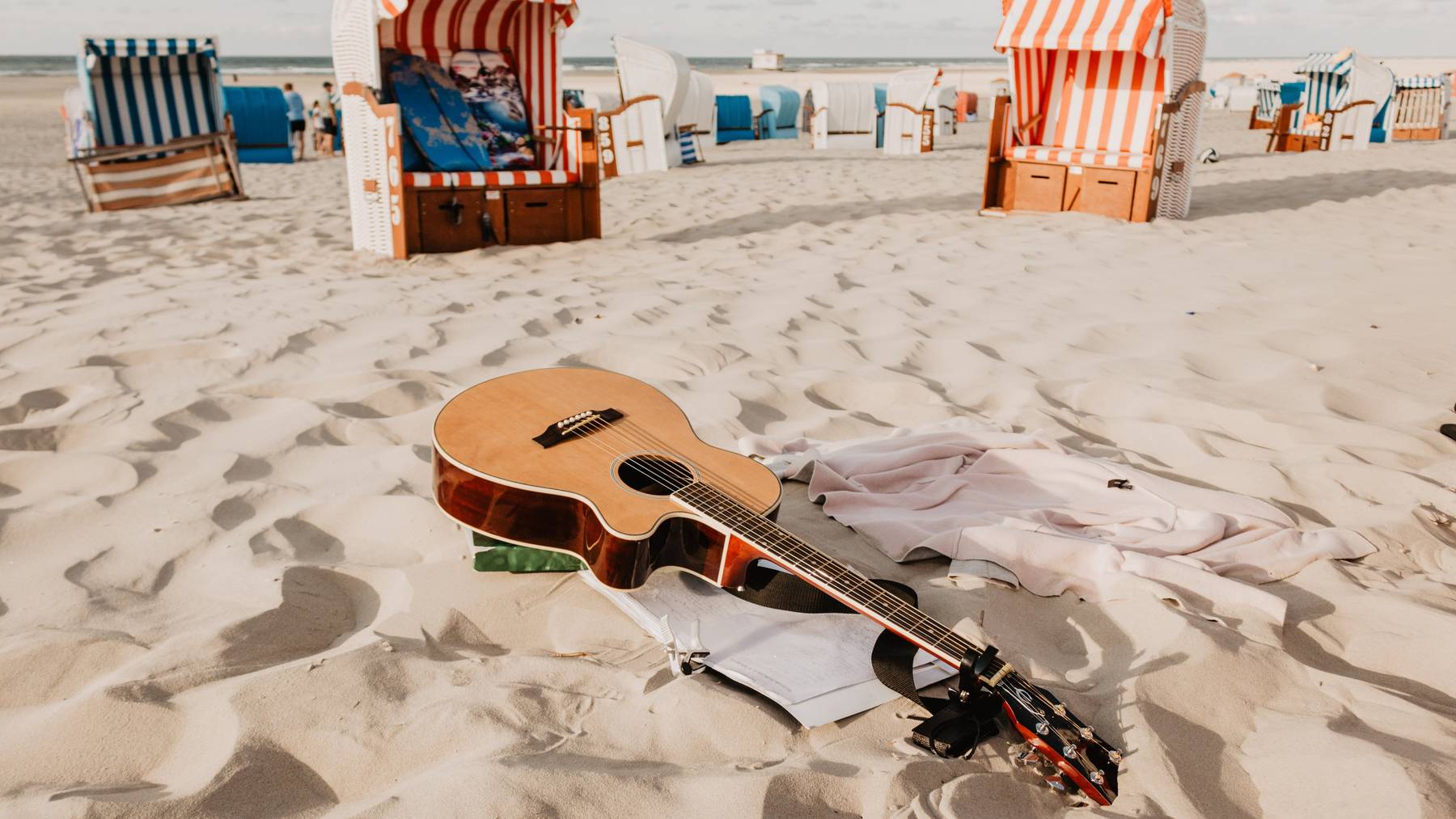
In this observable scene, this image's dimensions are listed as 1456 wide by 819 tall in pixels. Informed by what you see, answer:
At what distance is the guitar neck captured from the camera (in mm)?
1516

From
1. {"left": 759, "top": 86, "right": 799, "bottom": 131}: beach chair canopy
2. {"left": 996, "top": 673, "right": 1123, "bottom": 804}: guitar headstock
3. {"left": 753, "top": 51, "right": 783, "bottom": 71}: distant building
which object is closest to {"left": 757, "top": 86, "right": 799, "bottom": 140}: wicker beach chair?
{"left": 759, "top": 86, "right": 799, "bottom": 131}: beach chair canopy

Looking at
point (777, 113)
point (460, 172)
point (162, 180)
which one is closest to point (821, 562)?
point (460, 172)

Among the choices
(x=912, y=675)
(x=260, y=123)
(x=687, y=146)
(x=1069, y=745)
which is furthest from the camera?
(x=260, y=123)

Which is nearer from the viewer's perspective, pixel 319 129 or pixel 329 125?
pixel 329 125

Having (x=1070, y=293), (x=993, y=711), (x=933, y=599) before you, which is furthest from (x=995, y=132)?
(x=993, y=711)

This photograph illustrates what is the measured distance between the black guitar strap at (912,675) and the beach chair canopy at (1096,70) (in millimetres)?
6132

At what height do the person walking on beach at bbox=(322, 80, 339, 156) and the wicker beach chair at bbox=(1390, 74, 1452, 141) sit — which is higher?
the wicker beach chair at bbox=(1390, 74, 1452, 141)

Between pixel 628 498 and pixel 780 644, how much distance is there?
0.39 metres

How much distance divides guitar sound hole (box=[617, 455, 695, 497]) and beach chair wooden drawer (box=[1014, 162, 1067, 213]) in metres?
6.27

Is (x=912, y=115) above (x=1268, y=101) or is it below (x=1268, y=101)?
below

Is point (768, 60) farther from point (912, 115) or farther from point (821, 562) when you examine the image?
point (821, 562)

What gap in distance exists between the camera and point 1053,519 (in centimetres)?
219

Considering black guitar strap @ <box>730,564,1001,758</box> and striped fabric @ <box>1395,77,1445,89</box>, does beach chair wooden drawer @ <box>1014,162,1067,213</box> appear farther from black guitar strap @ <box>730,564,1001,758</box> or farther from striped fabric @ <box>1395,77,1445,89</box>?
striped fabric @ <box>1395,77,1445,89</box>

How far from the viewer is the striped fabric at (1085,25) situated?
6.69 metres
